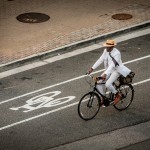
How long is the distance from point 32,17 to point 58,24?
53.6 inches

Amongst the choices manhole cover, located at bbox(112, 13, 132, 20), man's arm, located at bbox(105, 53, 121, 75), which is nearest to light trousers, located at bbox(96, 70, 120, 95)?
man's arm, located at bbox(105, 53, 121, 75)

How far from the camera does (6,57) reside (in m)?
17.9

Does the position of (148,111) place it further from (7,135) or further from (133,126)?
(7,135)

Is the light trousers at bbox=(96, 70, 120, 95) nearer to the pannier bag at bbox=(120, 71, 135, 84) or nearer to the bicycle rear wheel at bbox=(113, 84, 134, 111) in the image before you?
the pannier bag at bbox=(120, 71, 135, 84)

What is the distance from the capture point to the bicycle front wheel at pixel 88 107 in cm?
1366

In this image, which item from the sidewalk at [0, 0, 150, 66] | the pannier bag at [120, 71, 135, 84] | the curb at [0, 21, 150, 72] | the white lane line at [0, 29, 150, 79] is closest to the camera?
the pannier bag at [120, 71, 135, 84]

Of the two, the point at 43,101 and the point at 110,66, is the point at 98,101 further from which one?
the point at 43,101

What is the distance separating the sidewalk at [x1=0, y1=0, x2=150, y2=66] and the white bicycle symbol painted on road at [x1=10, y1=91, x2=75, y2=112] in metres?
2.91

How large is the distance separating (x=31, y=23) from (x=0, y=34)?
5.01ft

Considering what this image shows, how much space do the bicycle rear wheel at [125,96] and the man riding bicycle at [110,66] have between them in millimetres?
446

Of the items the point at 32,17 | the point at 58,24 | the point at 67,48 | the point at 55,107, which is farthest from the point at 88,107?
the point at 32,17

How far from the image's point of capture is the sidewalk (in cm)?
1866

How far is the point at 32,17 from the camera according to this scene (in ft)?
70.4

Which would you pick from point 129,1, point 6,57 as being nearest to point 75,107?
point 6,57
